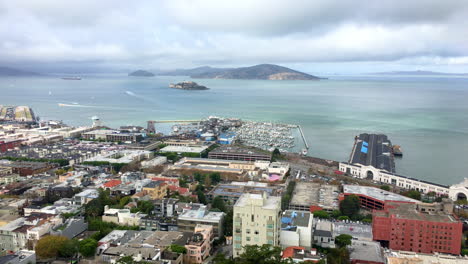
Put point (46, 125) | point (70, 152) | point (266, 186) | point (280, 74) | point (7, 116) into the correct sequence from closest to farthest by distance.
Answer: point (266, 186), point (70, 152), point (46, 125), point (7, 116), point (280, 74)

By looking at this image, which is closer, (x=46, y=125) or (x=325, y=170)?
(x=325, y=170)

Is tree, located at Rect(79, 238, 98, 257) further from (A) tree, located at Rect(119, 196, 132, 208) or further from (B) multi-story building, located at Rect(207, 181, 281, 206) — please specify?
(B) multi-story building, located at Rect(207, 181, 281, 206)

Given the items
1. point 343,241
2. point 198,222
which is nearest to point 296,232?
point 343,241

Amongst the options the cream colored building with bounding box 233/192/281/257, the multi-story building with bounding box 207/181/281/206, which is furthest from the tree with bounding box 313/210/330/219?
the cream colored building with bounding box 233/192/281/257

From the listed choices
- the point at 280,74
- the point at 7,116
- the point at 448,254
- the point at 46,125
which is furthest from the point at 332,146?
the point at 280,74

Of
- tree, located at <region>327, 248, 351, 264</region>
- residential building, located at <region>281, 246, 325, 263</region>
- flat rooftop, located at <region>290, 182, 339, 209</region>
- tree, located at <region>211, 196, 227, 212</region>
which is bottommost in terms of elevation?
flat rooftop, located at <region>290, 182, 339, 209</region>

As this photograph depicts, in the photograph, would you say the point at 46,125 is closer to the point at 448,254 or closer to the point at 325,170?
the point at 325,170

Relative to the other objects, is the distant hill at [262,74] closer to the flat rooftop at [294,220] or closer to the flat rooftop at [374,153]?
the flat rooftop at [374,153]
